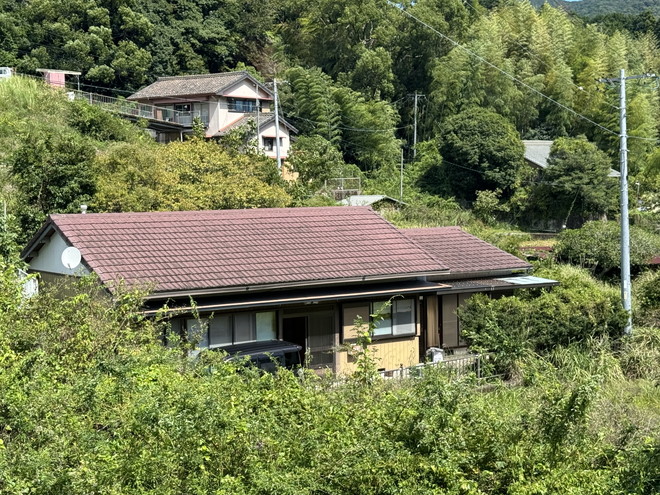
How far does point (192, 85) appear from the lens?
125 ft

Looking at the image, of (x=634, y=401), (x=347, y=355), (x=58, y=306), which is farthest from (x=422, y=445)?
(x=347, y=355)

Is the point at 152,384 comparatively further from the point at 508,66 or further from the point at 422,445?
the point at 508,66

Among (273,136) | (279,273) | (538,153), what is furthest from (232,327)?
(538,153)

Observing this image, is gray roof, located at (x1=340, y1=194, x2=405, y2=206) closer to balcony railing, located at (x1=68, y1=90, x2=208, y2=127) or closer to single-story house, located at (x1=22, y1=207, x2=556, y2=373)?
balcony railing, located at (x1=68, y1=90, x2=208, y2=127)

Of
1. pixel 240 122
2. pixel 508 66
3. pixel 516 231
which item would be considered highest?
pixel 508 66

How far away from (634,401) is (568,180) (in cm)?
2525

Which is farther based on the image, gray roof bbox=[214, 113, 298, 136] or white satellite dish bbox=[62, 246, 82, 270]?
gray roof bbox=[214, 113, 298, 136]

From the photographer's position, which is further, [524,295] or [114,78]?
[114,78]

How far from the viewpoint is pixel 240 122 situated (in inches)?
1476

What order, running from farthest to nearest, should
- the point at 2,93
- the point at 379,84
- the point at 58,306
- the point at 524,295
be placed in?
the point at 379,84 < the point at 2,93 < the point at 524,295 < the point at 58,306

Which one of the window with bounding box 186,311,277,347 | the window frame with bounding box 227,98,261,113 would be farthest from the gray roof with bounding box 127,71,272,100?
the window with bounding box 186,311,277,347

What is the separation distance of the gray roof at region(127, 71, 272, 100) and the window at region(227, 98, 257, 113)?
91 cm

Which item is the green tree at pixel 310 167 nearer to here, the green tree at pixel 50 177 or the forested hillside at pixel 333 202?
the forested hillside at pixel 333 202

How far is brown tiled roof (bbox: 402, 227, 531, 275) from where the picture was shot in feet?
58.9
